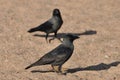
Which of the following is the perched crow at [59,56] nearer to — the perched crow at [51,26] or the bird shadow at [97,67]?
the bird shadow at [97,67]

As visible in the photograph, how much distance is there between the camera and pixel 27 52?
1226cm

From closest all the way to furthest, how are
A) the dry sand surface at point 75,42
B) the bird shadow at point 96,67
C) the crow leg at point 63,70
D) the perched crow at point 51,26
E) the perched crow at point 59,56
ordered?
the perched crow at point 59,56 → the crow leg at point 63,70 → the dry sand surface at point 75,42 → the bird shadow at point 96,67 → the perched crow at point 51,26

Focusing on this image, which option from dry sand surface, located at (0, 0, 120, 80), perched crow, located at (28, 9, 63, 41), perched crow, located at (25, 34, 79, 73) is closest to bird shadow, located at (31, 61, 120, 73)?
dry sand surface, located at (0, 0, 120, 80)

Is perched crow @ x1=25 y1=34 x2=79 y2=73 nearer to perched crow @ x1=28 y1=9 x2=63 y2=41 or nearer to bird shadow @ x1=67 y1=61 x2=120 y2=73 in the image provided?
bird shadow @ x1=67 y1=61 x2=120 y2=73

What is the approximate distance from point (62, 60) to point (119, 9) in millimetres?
6908

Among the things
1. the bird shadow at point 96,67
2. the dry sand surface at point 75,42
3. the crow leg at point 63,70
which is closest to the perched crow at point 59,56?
the crow leg at point 63,70

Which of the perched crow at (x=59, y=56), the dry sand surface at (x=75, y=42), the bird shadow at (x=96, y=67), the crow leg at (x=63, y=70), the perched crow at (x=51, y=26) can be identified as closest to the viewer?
the perched crow at (x=59, y=56)

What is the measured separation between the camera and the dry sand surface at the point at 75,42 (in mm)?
10891

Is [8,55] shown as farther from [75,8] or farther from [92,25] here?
[75,8]

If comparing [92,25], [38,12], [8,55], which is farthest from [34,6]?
[8,55]

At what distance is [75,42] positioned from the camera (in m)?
13.3

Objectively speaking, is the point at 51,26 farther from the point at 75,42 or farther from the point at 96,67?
the point at 96,67

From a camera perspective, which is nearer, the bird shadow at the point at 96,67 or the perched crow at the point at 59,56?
the perched crow at the point at 59,56

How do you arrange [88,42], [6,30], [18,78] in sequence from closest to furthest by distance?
[18,78] < [88,42] < [6,30]
